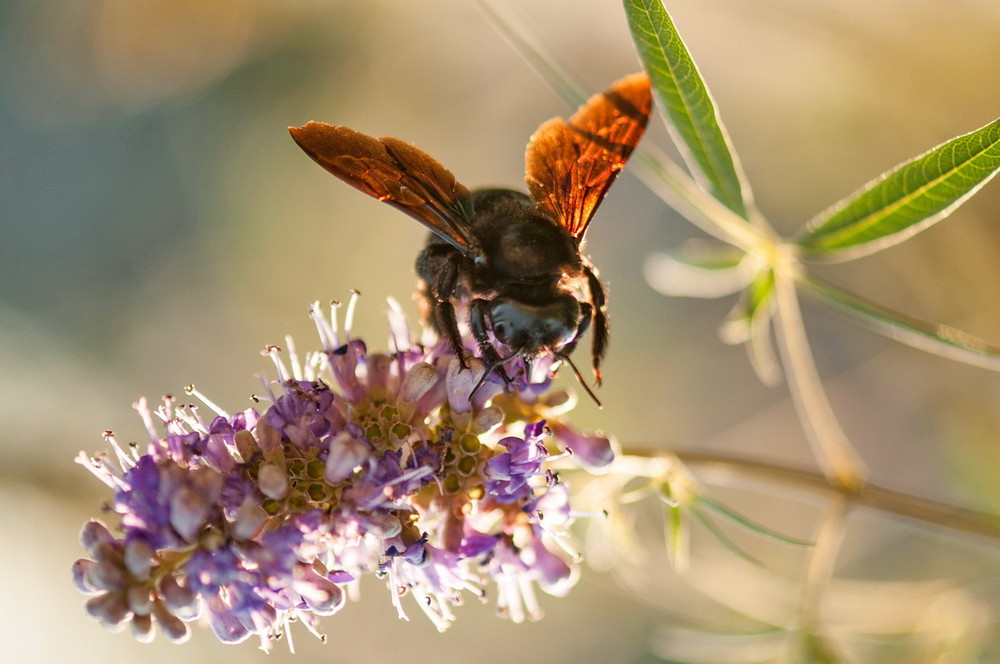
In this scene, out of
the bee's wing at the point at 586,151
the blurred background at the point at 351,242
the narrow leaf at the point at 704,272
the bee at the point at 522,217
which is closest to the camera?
the bee at the point at 522,217

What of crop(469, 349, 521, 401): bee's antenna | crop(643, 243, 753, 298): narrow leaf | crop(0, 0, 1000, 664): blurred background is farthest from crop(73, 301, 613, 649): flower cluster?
crop(0, 0, 1000, 664): blurred background

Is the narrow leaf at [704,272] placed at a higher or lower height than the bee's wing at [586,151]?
higher

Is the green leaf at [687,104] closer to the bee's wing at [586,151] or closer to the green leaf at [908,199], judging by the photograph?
the bee's wing at [586,151]

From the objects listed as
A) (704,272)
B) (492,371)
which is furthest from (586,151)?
(704,272)

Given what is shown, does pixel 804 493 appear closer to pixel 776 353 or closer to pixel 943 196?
pixel 943 196

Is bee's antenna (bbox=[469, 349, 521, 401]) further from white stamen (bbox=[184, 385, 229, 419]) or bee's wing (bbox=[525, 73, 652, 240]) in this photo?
white stamen (bbox=[184, 385, 229, 419])

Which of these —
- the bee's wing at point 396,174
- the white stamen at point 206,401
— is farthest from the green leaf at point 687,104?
the white stamen at point 206,401
